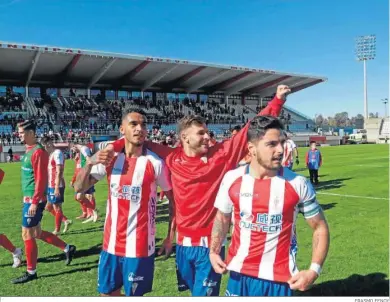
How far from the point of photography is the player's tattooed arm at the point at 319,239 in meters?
2.61

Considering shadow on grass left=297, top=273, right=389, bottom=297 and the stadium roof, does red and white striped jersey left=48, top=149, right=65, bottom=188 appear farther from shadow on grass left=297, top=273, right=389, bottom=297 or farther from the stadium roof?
the stadium roof

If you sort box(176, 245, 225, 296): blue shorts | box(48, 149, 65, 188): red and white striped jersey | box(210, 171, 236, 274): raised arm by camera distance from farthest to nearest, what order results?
1. box(48, 149, 65, 188): red and white striped jersey
2. box(176, 245, 225, 296): blue shorts
3. box(210, 171, 236, 274): raised arm

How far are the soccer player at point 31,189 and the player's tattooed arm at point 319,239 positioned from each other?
3.92m

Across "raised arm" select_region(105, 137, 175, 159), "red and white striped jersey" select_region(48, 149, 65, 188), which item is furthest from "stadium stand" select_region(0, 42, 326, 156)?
"raised arm" select_region(105, 137, 175, 159)

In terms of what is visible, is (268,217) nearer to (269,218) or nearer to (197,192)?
(269,218)

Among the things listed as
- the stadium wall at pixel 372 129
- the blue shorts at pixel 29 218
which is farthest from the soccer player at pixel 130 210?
the stadium wall at pixel 372 129

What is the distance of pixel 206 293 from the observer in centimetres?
334

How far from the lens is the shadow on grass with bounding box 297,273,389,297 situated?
184 inches

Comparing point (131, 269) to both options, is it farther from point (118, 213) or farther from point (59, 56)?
point (59, 56)

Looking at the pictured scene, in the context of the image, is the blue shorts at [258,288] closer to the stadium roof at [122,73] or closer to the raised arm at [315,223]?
the raised arm at [315,223]

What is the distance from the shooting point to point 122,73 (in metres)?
44.0

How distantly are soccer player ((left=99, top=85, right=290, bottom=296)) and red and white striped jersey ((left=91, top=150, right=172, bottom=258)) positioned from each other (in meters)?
0.20

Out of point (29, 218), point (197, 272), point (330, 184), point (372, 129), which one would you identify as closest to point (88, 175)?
point (197, 272)
